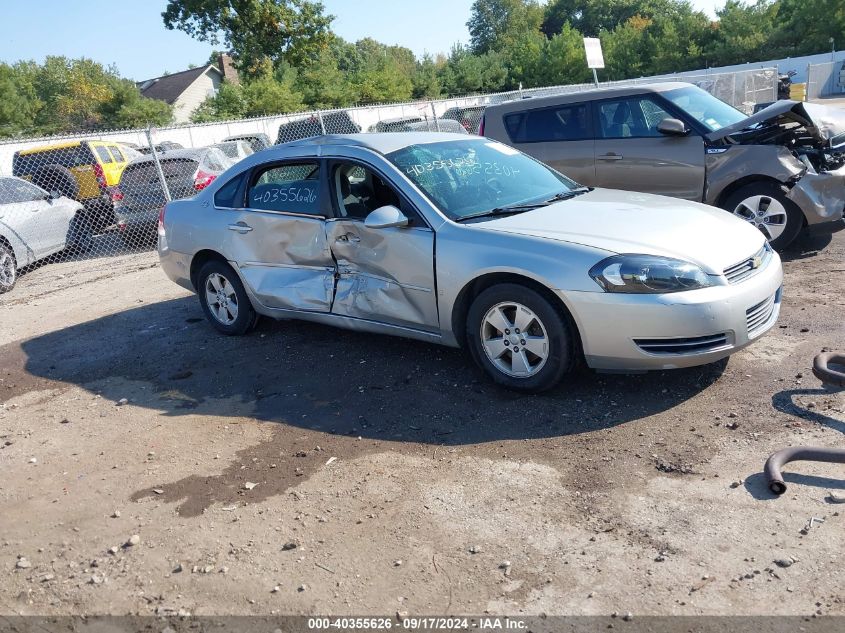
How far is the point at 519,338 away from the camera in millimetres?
4496

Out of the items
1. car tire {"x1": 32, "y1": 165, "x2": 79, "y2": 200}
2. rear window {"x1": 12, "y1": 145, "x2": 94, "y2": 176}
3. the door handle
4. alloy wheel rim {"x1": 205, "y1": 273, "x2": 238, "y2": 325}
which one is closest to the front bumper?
the door handle

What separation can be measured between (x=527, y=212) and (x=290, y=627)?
3.07 meters

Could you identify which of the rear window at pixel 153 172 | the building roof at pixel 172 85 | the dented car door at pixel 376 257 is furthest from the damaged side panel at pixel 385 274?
the building roof at pixel 172 85

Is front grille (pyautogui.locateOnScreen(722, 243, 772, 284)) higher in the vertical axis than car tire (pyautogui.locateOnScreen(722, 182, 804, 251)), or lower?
higher

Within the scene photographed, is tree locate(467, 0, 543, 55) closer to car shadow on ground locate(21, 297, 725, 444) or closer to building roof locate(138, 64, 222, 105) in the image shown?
building roof locate(138, 64, 222, 105)

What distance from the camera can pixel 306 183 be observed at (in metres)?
5.69

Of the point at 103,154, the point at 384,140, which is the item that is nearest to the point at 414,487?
the point at 384,140

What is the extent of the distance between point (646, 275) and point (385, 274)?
183 centimetres

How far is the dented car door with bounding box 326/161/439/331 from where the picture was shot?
4.89m

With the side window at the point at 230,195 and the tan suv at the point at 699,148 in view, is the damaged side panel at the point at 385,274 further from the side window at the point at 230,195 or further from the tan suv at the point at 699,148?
the tan suv at the point at 699,148

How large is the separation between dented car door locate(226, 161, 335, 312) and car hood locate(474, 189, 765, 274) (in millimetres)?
1458

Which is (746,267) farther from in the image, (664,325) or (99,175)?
(99,175)

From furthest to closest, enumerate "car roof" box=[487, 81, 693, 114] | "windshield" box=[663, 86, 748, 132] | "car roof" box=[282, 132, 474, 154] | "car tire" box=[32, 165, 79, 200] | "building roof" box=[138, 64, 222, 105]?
"building roof" box=[138, 64, 222, 105] < "car tire" box=[32, 165, 79, 200] < "car roof" box=[487, 81, 693, 114] < "windshield" box=[663, 86, 748, 132] < "car roof" box=[282, 132, 474, 154]

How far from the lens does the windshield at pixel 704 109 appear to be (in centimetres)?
776
